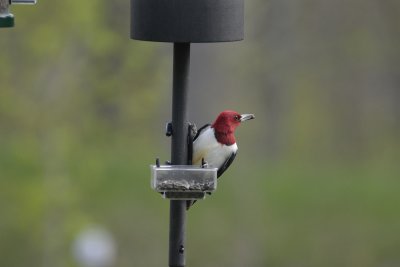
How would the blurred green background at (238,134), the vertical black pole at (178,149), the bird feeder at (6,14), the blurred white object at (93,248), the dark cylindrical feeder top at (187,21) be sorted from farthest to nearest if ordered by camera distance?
the blurred white object at (93,248) → the blurred green background at (238,134) → the bird feeder at (6,14) → the vertical black pole at (178,149) → the dark cylindrical feeder top at (187,21)

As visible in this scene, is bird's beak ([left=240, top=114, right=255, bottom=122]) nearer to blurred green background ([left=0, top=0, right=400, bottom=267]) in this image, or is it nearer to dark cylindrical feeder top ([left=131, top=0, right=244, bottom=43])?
dark cylindrical feeder top ([left=131, top=0, right=244, bottom=43])

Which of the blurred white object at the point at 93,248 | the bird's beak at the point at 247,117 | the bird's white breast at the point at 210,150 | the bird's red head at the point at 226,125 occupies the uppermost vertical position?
the bird's beak at the point at 247,117

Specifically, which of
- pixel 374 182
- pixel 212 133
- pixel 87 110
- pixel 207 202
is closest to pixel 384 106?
pixel 374 182

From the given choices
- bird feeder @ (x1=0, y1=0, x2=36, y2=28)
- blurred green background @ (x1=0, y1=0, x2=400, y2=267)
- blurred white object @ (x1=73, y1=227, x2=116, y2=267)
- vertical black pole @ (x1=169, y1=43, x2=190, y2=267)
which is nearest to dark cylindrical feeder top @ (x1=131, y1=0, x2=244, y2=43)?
vertical black pole @ (x1=169, y1=43, x2=190, y2=267)

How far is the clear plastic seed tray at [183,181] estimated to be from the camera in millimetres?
5750

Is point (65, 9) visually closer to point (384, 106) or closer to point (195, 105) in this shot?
point (195, 105)

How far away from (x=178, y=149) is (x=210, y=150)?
180mm

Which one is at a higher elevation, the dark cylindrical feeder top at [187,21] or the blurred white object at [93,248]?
the dark cylindrical feeder top at [187,21]

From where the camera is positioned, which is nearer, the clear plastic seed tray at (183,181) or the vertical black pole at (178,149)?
the clear plastic seed tray at (183,181)

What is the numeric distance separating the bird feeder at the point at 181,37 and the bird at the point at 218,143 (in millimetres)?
97

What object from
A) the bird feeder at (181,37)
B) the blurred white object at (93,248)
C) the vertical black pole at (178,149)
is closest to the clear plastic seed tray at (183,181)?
the bird feeder at (181,37)

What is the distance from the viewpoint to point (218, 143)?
6.07 meters

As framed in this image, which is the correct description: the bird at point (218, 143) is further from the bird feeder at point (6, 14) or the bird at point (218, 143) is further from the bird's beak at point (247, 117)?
the bird feeder at point (6, 14)

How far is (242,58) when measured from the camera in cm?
1215
